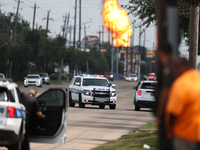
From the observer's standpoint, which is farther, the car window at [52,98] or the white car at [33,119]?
the car window at [52,98]

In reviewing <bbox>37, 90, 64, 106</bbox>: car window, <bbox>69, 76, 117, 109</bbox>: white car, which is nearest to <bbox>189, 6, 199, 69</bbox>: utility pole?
<bbox>69, 76, 117, 109</bbox>: white car

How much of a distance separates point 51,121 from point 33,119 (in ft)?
1.29

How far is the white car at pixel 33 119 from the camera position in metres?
9.10

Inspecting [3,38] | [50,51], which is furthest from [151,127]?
[50,51]

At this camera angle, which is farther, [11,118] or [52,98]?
[52,98]

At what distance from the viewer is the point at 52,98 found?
9.70 m

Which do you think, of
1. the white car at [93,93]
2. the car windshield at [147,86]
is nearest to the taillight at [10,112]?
the white car at [93,93]

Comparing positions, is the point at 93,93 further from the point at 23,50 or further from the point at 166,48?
the point at 23,50

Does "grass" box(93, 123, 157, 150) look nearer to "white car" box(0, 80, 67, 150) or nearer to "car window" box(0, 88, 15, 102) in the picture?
"white car" box(0, 80, 67, 150)

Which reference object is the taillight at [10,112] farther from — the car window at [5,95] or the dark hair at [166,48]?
the dark hair at [166,48]

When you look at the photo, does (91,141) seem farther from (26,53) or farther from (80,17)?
(80,17)

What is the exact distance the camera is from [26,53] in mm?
69812

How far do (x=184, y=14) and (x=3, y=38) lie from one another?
158 feet

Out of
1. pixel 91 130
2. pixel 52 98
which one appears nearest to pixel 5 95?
pixel 52 98
